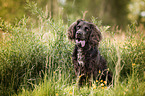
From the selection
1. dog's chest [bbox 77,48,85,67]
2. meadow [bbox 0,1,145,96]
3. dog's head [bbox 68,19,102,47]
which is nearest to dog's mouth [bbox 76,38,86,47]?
dog's head [bbox 68,19,102,47]

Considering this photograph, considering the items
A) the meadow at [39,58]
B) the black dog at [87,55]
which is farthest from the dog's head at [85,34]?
the meadow at [39,58]

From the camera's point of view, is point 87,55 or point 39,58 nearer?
point 87,55

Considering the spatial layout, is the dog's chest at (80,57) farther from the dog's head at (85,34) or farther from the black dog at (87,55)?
the dog's head at (85,34)

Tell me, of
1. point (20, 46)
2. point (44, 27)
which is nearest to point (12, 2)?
point (44, 27)

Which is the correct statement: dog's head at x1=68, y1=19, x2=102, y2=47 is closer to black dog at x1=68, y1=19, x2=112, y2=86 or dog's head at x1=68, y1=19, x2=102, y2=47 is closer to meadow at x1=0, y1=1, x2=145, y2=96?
black dog at x1=68, y1=19, x2=112, y2=86

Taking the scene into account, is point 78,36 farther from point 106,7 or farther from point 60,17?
point 106,7

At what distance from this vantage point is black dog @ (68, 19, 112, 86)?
296cm

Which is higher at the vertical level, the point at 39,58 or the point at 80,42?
the point at 80,42

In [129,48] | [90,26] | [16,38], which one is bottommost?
[129,48]

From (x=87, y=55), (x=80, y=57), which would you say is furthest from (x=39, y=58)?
(x=87, y=55)

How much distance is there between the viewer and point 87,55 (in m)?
3.02

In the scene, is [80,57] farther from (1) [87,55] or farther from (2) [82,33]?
(2) [82,33]

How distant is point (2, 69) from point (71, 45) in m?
1.82

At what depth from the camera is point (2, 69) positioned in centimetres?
291
